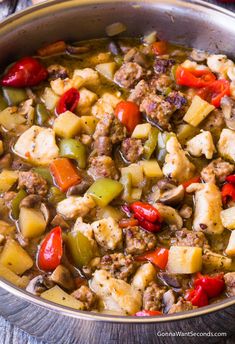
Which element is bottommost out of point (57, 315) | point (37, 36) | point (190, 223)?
point (190, 223)

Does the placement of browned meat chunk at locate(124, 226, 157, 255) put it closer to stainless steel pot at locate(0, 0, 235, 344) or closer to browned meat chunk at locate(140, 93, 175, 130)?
browned meat chunk at locate(140, 93, 175, 130)

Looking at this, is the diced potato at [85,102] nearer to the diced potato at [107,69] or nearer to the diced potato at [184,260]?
the diced potato at [107,69]

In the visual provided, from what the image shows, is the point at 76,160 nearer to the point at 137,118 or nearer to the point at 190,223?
the point at 137,118

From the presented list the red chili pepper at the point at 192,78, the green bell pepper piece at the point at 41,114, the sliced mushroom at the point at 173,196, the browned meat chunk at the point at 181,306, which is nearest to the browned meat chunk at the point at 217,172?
the sliced mushroom at the point at 173,196

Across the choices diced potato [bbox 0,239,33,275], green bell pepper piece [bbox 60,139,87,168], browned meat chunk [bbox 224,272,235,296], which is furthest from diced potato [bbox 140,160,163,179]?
diced potato [bbox 0,239,33,275]

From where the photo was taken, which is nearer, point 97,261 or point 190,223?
point 97,261

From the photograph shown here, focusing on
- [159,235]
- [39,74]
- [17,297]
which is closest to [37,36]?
[39,74]
